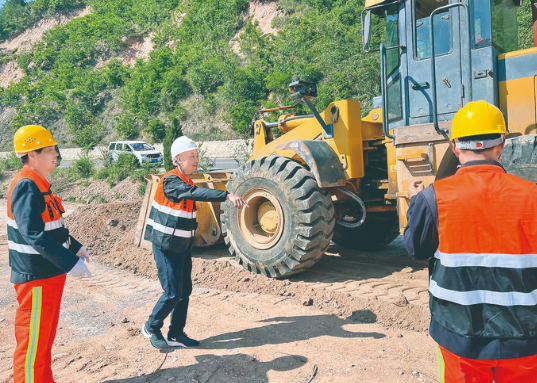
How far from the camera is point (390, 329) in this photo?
391 centimetres

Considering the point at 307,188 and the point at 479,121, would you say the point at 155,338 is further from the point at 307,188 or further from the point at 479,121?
the point at 479,121

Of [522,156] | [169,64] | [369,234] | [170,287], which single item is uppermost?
[169,64]

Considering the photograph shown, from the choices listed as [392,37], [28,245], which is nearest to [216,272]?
[28,245]

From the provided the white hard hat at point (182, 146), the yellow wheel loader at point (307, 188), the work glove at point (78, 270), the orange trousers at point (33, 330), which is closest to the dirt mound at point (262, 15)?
the yellow wheel loader at point (307, 188)

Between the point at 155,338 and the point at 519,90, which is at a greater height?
the point at 519,90

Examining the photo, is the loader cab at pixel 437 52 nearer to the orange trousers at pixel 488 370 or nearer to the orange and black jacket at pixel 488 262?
the orange and black jacket at pixel 488 262

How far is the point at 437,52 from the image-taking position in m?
4.34

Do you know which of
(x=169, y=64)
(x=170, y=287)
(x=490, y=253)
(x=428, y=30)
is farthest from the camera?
(x=169, y=64)

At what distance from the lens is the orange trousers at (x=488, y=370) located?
67.2 inches

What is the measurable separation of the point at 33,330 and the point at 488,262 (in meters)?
2.62

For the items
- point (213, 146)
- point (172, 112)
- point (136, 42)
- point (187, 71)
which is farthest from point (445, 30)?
point (136, 42)

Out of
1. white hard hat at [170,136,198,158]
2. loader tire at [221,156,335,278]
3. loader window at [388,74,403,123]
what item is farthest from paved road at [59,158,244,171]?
white hard hat at [170,136,198,158]

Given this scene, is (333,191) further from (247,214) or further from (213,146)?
(213,146)

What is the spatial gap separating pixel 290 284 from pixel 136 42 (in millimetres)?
49784
